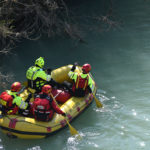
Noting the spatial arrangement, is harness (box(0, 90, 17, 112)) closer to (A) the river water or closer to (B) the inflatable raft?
(B) the inflatable raft

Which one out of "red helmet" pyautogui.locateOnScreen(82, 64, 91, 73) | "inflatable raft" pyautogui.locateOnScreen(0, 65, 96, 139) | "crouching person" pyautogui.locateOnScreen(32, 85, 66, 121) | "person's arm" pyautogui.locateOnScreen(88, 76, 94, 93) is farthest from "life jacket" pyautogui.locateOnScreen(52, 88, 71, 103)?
"crouching person" pyautogui.locateOnScreen(32, 85, 66, 121)

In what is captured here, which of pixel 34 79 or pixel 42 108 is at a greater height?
pixel 34 79

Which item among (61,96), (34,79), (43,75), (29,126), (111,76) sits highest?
(43,75)

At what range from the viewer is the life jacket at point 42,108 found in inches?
234

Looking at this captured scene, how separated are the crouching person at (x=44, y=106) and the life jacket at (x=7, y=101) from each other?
46 centimetres

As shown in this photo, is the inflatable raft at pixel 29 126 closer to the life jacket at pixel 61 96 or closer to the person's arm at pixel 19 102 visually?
the person's arm at pixel 19 102

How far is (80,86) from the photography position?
7020 mm

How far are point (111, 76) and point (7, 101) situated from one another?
3762 millimetres

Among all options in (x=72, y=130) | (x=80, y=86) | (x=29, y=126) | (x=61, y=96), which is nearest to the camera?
(x=29, y=126)

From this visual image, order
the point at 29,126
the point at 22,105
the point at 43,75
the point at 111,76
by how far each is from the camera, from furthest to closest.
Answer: the point at 111,76, the point at 43,75, the point at 22,105, the point at 29,126

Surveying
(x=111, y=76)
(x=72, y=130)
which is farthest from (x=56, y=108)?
(x=111, y=76)

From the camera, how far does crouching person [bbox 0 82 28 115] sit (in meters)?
5.90

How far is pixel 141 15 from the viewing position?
12.5 meters

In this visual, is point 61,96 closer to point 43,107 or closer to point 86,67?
point 86,67
